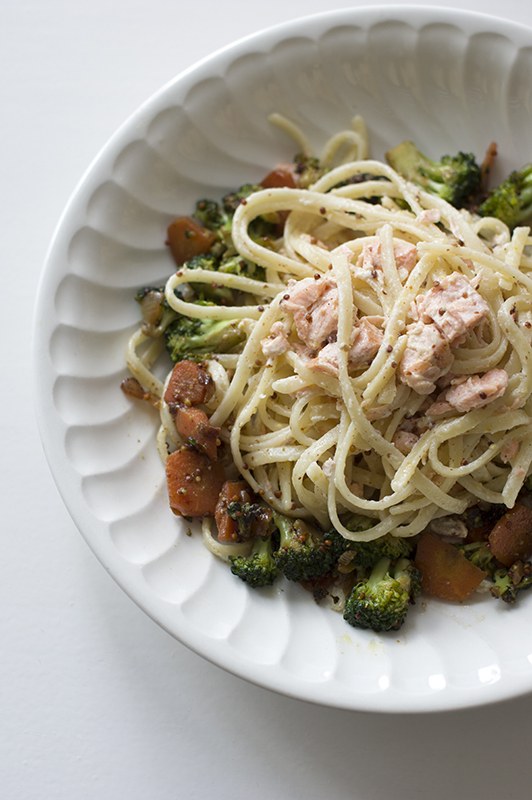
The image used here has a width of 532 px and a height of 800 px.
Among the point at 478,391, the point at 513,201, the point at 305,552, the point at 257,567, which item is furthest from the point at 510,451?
the point at 513,201

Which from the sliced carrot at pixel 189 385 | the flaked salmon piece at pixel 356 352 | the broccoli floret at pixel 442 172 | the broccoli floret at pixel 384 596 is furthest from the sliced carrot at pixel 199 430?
the broccoli floret at pixel 442 172

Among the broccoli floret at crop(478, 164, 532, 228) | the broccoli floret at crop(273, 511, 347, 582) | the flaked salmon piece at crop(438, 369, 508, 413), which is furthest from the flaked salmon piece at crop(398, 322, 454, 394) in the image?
the broccoli floret at crop(478, 164, 532, 228)

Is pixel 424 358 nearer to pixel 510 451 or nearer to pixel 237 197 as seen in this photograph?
pixel 510 451

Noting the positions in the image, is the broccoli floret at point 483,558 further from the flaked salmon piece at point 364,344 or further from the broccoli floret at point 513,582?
the flaked salmon piece at point 364,344

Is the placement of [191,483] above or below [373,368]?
below

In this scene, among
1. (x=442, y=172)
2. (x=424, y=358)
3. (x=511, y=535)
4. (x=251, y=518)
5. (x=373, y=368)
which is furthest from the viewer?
(x=442, y=172)
